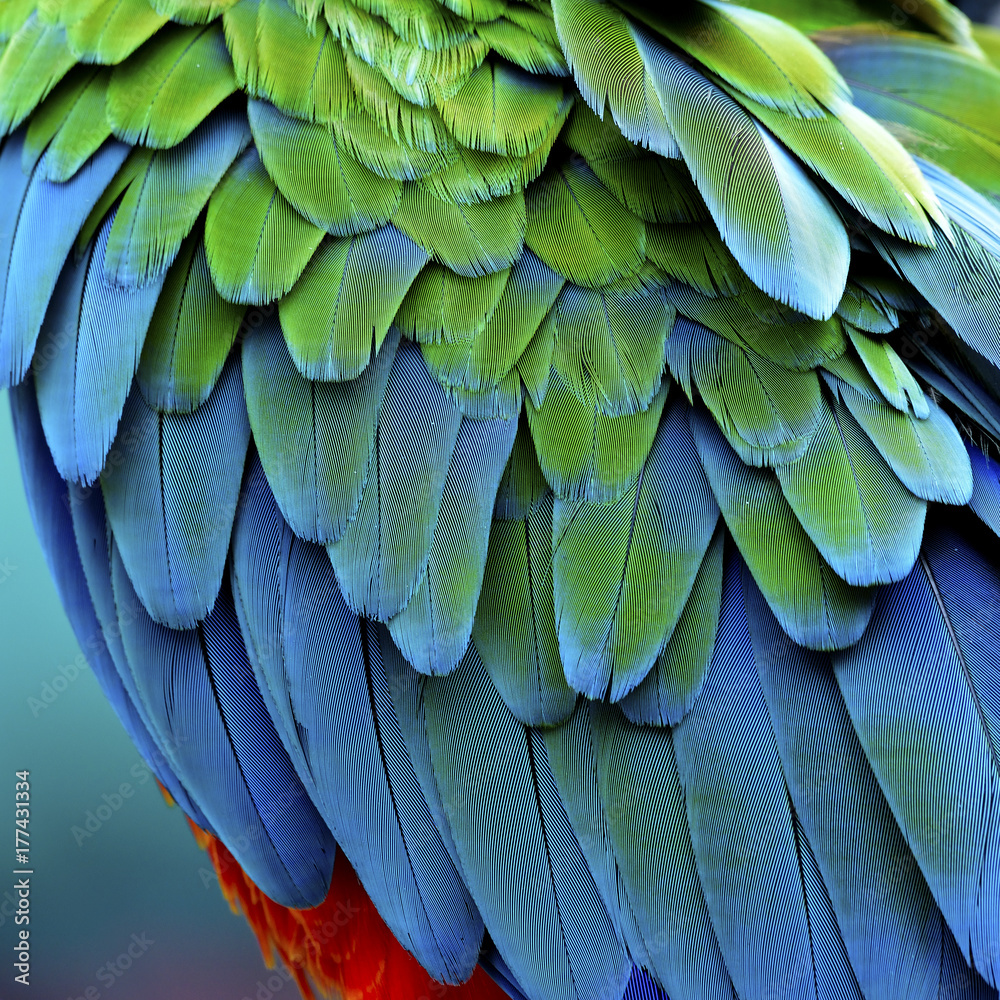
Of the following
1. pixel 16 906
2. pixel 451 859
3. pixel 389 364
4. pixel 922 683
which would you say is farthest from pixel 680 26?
pixel 16 906

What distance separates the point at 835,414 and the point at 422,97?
0.32 meters

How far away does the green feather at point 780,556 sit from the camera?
55 centimetres

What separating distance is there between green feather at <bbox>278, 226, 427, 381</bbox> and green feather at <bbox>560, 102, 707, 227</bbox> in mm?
129

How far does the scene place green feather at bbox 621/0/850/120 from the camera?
58 centimetres

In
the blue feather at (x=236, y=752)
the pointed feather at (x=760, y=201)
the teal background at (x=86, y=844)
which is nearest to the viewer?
the pointed feather at (x=760, y=201)

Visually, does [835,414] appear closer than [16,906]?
Yes

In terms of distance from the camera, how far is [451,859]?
59cm

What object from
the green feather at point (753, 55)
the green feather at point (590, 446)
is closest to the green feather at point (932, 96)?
the green feather at point (753, 55)

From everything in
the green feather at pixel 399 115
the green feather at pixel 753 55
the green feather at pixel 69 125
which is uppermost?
the green feather at pixel 753 55

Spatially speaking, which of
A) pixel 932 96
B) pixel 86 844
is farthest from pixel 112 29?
pixel 86 844

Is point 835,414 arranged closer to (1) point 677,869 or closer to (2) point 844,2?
(1) point 677,869

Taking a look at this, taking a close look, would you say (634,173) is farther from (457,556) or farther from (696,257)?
(457,556)

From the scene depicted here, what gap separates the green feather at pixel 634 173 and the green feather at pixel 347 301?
13 centimetres

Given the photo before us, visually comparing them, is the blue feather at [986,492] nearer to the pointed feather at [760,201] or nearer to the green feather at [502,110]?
the pointed feather at [760,201]
